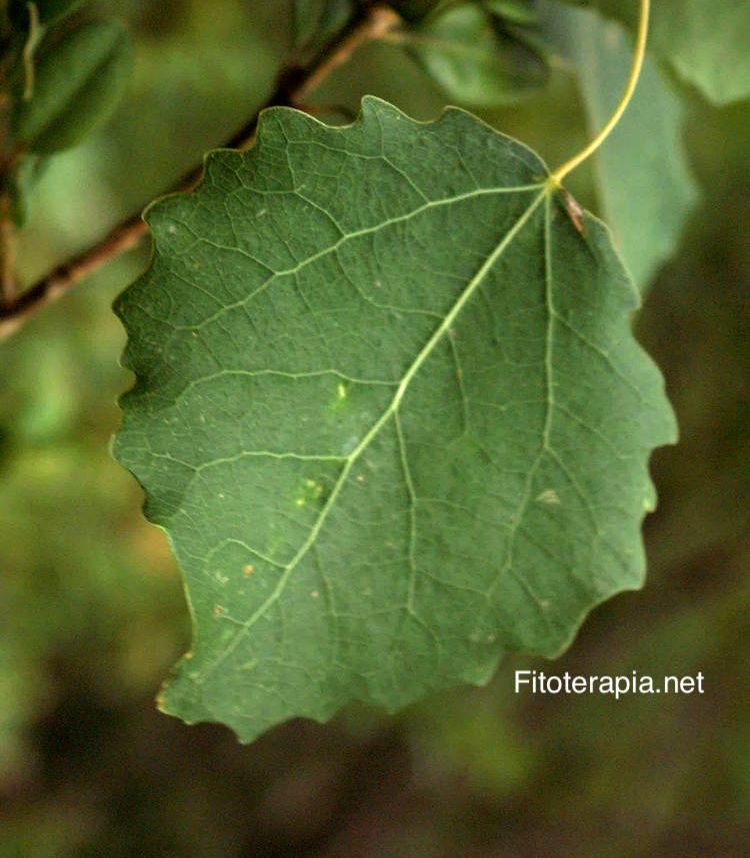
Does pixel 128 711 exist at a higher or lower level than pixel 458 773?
higher

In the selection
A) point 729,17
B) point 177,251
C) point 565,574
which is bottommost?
point 565,574

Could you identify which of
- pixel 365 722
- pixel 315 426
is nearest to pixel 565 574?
pixel 315 426

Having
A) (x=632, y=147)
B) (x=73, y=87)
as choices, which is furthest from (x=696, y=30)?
(x=73, y=87)

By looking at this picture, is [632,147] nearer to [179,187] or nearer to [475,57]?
[475,57]

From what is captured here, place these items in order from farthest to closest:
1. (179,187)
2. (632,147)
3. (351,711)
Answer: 1. (351,711)
2. (632,147)
3. (179,187)

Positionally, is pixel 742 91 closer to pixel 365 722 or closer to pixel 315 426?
pixel 315 426

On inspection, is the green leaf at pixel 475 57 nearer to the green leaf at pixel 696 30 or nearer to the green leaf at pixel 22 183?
the green leaf at pixel 696 30
